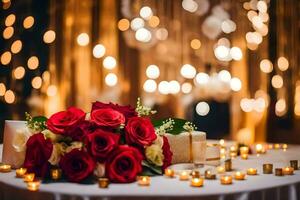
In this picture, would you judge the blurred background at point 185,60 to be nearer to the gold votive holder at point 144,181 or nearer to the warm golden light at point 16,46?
the warm golden light at point 16,46

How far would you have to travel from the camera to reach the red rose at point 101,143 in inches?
39.6

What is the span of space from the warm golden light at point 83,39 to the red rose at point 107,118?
312 centimetres

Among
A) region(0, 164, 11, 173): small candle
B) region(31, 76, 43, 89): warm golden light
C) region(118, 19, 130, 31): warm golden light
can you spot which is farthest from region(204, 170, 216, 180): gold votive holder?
region(118, 19, 130, 31): warm golden light

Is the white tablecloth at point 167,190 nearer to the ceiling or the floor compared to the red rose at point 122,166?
nearer to the floor

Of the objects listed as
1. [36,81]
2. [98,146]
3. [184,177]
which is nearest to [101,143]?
[98,146]

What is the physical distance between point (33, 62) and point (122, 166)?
3.08 m

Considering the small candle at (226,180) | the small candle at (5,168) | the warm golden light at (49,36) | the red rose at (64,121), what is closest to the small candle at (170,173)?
the small candle at (226,180)

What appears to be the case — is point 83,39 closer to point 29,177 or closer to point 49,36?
point 49,36

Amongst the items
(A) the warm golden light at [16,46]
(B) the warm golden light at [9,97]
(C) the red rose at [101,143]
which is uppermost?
(A) the warm golden light at [16,46]

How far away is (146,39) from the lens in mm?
4254

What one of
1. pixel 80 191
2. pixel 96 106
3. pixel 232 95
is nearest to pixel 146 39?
pixel 232 95

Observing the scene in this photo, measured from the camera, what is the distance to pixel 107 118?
1070 mm

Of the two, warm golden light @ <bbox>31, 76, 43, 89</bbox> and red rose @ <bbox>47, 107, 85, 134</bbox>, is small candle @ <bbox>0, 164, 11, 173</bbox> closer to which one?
red rose @ <bbox>47, 107, 85, 134</bbox>

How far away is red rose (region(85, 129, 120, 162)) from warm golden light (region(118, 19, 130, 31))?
326cm
